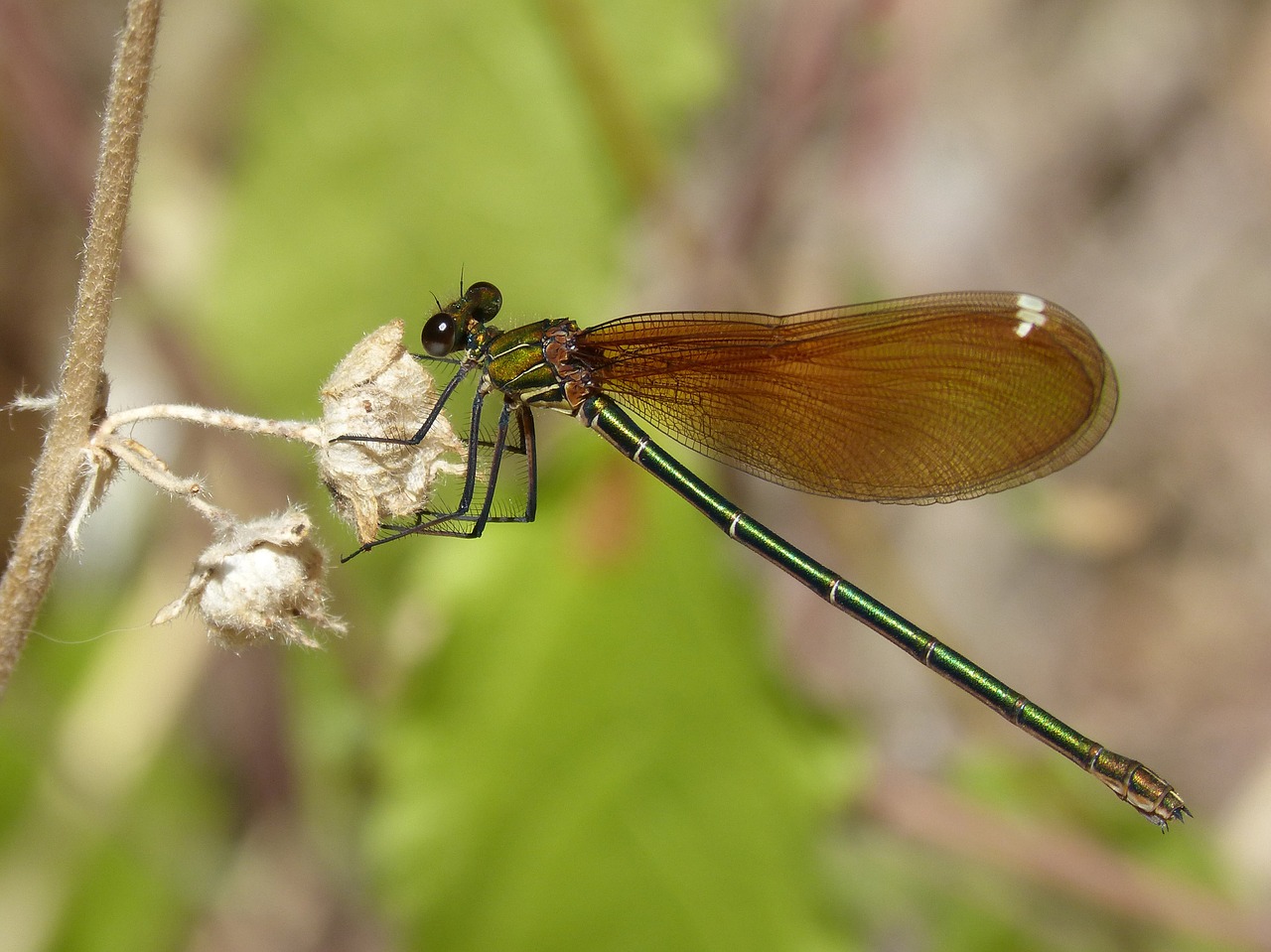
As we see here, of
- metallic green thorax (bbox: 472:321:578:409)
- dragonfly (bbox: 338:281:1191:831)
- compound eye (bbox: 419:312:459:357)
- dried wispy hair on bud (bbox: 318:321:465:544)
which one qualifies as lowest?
dried wispy hair on bud (bbox: 318:321:465:544)

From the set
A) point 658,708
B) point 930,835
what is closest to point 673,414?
point 658,708

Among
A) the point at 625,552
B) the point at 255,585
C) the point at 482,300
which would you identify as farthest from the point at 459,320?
the point at 255,585

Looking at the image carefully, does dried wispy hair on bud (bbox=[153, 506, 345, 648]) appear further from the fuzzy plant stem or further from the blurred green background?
the blurred green background

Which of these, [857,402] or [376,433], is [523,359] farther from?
[376,433]

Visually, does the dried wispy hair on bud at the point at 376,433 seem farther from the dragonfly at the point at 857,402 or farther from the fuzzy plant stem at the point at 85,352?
the dragonfly at the point at 857,402

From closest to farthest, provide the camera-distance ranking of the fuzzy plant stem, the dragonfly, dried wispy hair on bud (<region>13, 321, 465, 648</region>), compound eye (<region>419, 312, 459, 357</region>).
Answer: the fuzzy plant stem < dried wispy hair on bud (<region>13, 321, 465, 648</region>) < compound eye (<region>419, 312, 459, 357</region>) < the dragonfly

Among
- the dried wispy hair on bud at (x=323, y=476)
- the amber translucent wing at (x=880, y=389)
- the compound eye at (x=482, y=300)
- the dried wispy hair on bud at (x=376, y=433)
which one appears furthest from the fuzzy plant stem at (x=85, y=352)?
the amber translucent wing at (x=880, y=389)

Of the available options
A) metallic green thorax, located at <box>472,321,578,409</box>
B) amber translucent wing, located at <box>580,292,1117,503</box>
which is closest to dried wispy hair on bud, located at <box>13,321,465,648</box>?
metallic green thorax, located at <box>472,321,578,409</box>

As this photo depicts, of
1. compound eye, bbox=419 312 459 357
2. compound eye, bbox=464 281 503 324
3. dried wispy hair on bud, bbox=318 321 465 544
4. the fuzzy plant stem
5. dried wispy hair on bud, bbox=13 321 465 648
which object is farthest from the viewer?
compound eye, bbox=464 281 503 324
